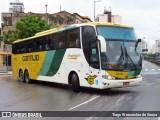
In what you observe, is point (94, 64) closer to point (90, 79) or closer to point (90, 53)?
point (90, 53)

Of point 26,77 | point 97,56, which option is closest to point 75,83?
point 97,56

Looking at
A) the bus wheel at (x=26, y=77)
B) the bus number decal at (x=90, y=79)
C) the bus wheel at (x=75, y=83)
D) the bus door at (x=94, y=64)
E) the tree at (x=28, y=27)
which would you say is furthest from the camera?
the tree at (x=28, y=27)

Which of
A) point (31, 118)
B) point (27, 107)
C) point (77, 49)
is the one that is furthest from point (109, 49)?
point (31, 118)

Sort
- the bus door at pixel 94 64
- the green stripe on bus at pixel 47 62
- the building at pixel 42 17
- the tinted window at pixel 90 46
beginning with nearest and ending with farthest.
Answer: the bus door at pixel 94 64
the tinted window at pixel 90 46
the green stripe on bus at pixel 47 62
the building at pixel 42 17

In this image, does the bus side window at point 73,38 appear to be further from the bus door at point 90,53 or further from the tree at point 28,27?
the tree at point 28,27

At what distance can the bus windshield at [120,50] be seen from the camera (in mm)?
16122

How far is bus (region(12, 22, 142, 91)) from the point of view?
52.9 ft

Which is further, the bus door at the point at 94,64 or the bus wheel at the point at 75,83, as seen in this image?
the bus wheel at the point at 75,83

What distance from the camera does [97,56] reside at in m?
16.3

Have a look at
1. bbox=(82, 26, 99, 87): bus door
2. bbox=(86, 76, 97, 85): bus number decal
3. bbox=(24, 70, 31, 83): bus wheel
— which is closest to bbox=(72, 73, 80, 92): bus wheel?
bbox=(82, 26, 99, 87): bus door

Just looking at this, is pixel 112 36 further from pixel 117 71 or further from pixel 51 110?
pixel 51 110

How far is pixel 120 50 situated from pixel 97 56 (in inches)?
44.0

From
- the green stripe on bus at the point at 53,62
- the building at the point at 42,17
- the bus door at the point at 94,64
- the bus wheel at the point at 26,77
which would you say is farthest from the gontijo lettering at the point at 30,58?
the building at the point at 42,17

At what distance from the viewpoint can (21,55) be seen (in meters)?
27.3
